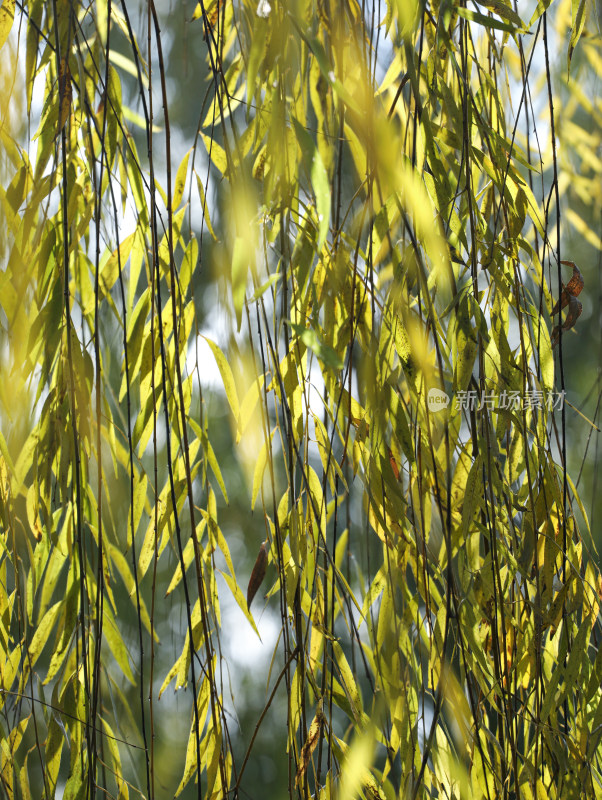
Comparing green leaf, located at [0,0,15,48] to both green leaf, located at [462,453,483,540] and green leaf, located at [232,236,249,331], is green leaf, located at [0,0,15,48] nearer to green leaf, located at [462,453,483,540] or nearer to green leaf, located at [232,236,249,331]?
green leaf, located at [232,236,249,331]

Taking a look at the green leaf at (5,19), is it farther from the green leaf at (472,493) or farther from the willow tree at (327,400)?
the green leaf at (472,493)

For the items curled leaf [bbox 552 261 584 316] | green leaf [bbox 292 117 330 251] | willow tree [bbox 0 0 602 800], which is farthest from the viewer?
curled leaf [bbox 552 261 584 316]

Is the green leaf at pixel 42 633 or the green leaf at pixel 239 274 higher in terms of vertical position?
the green leaf at pixel 239 274

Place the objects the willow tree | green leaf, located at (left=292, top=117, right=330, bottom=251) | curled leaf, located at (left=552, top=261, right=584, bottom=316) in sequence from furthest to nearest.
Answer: curled leaf, located at (left=552, top=261, right=584, bottom=316)
the willow tree
green leaf, located at (left=292, top=117, right=330, bottom=251)

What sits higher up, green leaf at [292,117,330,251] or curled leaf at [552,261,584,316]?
curled leaf at [552,261,584,316]

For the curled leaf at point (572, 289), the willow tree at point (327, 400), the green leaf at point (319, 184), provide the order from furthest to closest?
the curled leaf at point (572, 289)
the willow tree at point (327, 400)
the green leaf at point (319, 184)

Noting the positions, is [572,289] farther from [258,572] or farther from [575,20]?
[258,572]

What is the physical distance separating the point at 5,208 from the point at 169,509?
0.26 meters

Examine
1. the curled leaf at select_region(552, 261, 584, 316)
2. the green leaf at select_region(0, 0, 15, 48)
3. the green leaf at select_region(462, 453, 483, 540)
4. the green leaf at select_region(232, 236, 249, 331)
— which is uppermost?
the green leaf at select_region(0, 0, 15, 48)

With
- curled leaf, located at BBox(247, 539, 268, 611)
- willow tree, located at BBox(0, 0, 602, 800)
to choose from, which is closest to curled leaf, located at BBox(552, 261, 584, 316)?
willow tree, located at BBox(0, 0, 602, 800)

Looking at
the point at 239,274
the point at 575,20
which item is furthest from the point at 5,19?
the point at 575,20

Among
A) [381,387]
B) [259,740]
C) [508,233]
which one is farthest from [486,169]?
[259,740]

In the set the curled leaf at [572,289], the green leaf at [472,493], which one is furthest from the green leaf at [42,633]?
the curled leaf at [572,289]

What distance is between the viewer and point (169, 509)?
2.04ft
